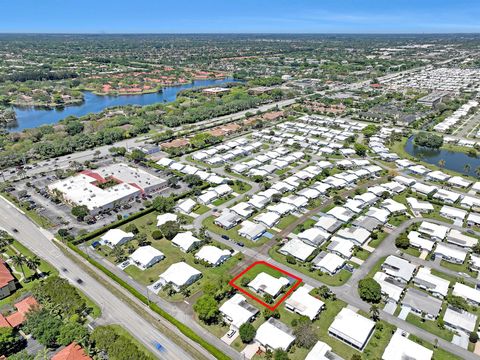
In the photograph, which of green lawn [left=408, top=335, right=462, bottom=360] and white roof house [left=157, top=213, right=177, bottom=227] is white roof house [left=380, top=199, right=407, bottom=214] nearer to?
green lawn [left=408, top=335, right=462, bottom=360]

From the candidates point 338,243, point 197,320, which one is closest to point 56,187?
point 197,320

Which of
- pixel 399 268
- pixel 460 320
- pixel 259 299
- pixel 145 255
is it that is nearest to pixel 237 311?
pixel 259 299

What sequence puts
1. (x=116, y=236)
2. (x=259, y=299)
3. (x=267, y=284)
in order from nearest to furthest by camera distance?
(x=259, y=299), (x=267, y=284), (x=116, y=236)

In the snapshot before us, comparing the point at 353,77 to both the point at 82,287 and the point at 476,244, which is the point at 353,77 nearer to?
the point at 476,244

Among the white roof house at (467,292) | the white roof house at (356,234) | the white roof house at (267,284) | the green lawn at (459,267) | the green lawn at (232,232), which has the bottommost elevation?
the green lawn at (232,232)

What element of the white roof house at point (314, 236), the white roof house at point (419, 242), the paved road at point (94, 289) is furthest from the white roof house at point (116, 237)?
the white roof house at point (419, 242)

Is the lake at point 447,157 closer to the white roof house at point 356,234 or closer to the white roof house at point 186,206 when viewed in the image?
the white roof house at point 356,234

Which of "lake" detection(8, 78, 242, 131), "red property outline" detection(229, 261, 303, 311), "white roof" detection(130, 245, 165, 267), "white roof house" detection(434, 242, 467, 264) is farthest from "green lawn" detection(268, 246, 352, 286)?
"lake" detection(8, 78, 242, 131)

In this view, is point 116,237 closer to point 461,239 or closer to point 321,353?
point 321,353
